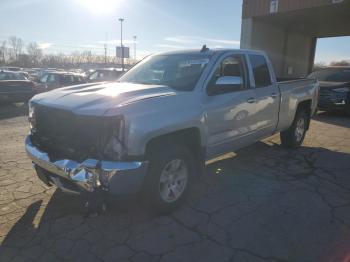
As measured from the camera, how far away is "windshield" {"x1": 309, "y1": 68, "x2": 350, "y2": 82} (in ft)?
40.4

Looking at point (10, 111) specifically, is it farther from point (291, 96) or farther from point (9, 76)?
point (291, 96)

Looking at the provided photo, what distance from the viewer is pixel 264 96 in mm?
5230

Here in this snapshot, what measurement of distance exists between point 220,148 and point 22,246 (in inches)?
105

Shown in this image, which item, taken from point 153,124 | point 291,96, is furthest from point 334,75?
point 153,124

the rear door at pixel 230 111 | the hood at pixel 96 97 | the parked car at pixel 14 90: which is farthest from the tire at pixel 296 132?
the parked car at pixel 14 90

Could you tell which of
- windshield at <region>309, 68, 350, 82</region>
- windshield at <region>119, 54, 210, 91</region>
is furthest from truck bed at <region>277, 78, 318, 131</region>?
windshield at <region>309, 68, 350, 82</region>

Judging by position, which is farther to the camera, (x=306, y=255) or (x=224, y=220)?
(x=224, y=220)

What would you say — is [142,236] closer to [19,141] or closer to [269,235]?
[269,235]

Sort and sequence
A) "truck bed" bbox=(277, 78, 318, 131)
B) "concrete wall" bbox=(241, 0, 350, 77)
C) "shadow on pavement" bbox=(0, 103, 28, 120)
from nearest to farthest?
"truck bed" bbox=(277, 78, 318, 131)
"shadow on pavement" bbox=(0, 103, 28, 120)
"concrete wall" bbox=(241, 0, 350, 77)

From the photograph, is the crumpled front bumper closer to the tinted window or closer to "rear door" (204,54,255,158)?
"rear door" (204,54,255,158)

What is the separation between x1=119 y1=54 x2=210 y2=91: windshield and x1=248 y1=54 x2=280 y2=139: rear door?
114 centimetres

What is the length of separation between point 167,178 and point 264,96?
7.99 ft

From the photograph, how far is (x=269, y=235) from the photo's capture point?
342cm

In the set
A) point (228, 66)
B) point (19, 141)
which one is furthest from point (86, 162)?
point (19, 141)
